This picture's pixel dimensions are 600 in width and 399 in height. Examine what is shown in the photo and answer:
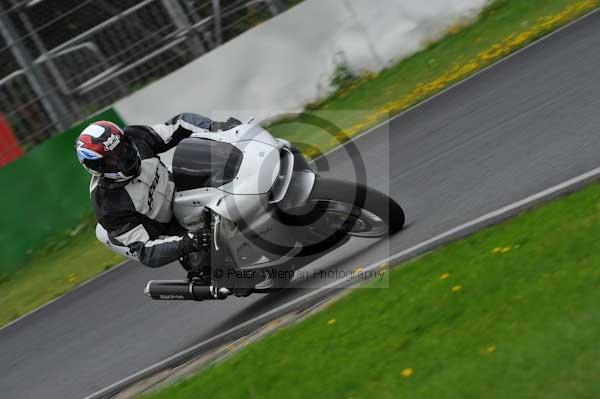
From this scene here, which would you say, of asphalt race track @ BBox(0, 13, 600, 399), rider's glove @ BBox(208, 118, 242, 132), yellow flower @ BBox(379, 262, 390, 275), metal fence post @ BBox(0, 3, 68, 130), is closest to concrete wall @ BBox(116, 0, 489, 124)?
metal fence post @ BBox(0, 3, 68, 130)

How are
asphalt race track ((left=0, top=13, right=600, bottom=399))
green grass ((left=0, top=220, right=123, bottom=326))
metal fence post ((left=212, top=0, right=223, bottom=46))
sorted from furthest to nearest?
metal fence post ((left=212, top=0, right=223, bottom=46)) < green grass ((left=0, top=220, right=123, bottom=326)) < asphalt race track ((left=0, top=13, right=600, bottom=399))

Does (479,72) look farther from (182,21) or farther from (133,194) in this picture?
(133,194)

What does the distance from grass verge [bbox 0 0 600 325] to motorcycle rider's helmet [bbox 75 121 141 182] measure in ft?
14.8

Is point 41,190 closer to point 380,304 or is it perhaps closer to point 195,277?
point 195,277

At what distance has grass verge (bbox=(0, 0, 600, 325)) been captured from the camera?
11.7 metres

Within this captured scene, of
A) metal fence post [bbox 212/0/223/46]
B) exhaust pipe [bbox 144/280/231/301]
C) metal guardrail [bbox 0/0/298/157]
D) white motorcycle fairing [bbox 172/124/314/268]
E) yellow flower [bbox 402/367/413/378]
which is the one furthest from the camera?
metal fence post [bbox 212/0/223/46]

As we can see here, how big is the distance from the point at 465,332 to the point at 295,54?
8.62 meters

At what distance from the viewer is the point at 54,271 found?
12125 mm

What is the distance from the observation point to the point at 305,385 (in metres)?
5.71

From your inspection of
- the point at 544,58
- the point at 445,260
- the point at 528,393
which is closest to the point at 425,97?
the point at 544,58

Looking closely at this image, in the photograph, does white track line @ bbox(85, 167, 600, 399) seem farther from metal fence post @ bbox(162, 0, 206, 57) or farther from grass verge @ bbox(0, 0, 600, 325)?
metal fence post @ bbox(162, 0, 206, 57)

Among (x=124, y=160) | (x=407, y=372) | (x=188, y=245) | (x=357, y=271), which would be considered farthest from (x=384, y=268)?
(x=124, y=160)

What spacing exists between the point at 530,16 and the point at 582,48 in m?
2.51

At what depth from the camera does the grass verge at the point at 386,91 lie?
38.3ft
